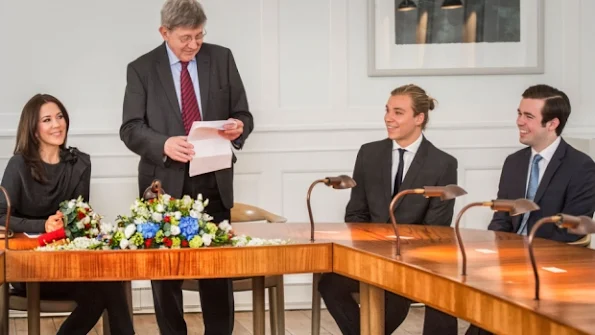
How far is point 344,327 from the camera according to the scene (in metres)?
4.62

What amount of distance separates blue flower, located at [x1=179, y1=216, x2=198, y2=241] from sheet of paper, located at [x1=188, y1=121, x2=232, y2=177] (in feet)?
2.12

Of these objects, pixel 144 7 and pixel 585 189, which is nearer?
pixel 585 189

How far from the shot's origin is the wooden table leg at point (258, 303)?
491cm

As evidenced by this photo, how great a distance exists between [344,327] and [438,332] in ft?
1.39

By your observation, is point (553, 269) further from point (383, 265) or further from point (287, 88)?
point (287, 88)

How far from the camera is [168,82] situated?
191 inches

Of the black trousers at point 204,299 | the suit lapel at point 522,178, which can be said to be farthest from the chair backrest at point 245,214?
the suit lapel at point 522,178

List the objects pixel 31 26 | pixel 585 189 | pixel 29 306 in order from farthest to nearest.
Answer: pixel 31 26
pixel 585 189
pixel 29 306

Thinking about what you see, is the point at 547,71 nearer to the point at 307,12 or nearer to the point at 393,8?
the point at 393,8

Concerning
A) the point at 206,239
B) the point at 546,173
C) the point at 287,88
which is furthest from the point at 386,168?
the point at 287,88

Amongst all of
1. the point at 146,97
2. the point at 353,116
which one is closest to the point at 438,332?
the point at 146,97

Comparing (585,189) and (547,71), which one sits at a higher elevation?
(547,71)

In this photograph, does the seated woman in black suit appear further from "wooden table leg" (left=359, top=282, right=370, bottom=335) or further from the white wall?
the white wall

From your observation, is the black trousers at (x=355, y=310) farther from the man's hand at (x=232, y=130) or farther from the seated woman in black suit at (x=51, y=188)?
the seated woman in black suit at (x=51, y=188)
